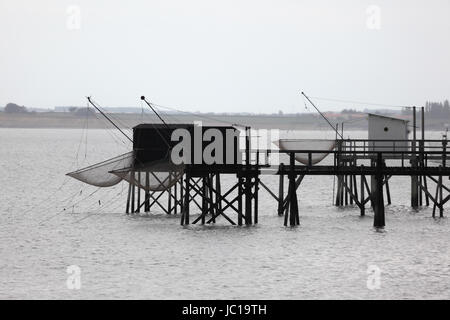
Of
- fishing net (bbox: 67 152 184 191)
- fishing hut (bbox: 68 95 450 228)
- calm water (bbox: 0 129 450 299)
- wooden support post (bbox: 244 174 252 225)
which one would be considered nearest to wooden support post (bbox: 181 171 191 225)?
fishing hut (bbox: 68 95 450 228)

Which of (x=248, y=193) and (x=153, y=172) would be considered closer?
(x=248, y=193)

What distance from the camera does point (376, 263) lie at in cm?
5025

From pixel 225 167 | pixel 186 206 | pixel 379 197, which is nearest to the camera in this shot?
pixel 225 167

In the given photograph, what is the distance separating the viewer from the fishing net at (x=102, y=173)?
63438mm

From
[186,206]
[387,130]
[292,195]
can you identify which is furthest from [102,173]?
[387,130]

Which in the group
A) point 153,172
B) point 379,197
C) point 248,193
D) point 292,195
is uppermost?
point 153,172

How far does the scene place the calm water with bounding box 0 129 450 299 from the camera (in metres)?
43.3

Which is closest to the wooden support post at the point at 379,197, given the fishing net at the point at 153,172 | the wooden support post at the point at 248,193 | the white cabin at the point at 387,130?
the wooden support post at the point at 248,193

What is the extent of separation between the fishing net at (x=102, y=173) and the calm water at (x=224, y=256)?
288cm

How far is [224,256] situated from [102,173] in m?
15.1

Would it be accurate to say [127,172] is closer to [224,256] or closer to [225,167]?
[225,167]

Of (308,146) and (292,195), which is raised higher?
(308,146)

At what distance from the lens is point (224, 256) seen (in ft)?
169
